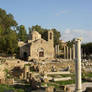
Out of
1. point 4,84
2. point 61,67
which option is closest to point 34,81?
point 4,84

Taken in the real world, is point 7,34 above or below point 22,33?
below

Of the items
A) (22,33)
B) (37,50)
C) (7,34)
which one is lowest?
(37,50)

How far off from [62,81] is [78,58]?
10.3m

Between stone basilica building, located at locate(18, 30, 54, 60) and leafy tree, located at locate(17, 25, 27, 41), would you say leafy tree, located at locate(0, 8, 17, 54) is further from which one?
leafy tree, located at locate(17, 25, 27, 41)

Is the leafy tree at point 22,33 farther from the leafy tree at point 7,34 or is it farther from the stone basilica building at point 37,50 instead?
the stone basilica building at point 37,50

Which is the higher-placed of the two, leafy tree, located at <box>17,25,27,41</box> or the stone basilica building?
leafy tree, located at <box>17,25,27,41</box>

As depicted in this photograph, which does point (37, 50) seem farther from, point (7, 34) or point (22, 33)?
point (22, 33)

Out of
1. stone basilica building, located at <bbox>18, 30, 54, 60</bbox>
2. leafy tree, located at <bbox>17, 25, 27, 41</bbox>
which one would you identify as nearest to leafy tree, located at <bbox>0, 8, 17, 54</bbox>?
stone basilica building, located at <bbox>18, 30, 54, 60</bbox>

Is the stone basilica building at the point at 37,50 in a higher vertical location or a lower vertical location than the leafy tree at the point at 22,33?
lower

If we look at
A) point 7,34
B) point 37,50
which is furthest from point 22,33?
point 37,50

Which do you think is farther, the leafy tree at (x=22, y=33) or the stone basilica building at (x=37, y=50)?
the leafy tree at (x=22, y=33)

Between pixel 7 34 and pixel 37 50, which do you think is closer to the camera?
pixel 37 50

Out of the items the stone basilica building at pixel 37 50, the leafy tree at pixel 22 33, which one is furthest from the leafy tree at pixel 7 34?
the leafy tree at pixel 22 33

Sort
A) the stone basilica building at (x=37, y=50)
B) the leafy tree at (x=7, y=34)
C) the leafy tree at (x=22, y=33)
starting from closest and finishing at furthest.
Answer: the leafy tree at (x=7, y=34)
the stone basilica building at (x=37, y=50)
the leafy tree at (x=22, y=33)
